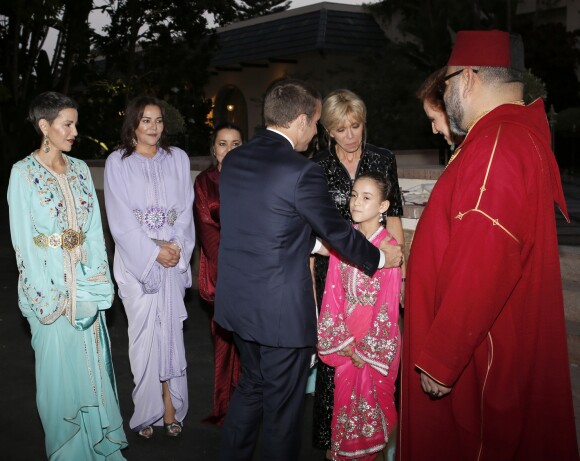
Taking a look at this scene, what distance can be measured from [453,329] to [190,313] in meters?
5.60

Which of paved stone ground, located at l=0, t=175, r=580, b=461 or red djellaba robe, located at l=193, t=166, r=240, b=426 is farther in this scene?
red djellaba robe, located at l=193, t=166, r=240, b=426

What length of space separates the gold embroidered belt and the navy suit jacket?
968 millimetres

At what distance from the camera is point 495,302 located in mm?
2607

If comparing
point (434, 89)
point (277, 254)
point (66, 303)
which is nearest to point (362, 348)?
point (277, 254)

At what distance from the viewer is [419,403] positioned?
117 inches

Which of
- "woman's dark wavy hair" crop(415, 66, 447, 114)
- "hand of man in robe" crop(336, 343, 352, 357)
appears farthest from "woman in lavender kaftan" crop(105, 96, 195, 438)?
"woman's dark wavy hair" crop(415, 66, 447, 114)

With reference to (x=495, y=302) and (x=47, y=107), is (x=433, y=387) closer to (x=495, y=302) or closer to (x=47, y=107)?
(x=495, y=302)

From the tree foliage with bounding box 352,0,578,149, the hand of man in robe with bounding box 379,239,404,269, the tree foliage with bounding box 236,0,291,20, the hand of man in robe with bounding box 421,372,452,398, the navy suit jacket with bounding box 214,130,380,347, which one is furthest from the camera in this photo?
the tree foliage with bounding box 236,0,291,20

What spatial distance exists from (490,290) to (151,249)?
252 centimetres

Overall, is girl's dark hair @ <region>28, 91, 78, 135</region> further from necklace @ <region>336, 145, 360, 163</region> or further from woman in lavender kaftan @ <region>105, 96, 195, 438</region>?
necklace @ <region>336, 145, 360, 163</region>

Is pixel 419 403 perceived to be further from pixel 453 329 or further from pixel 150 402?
pixel 150 402

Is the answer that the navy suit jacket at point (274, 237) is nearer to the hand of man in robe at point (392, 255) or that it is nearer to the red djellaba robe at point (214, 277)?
the hand of man in robe at point (392, 255)

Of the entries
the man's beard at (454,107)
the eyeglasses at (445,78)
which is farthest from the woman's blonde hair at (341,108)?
the man's beard at (454,107)

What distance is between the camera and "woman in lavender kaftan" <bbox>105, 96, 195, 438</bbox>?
4555 millimetres
